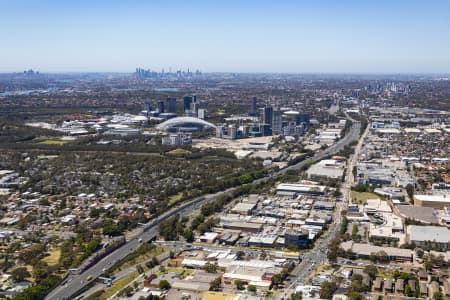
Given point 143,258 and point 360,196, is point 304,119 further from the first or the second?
point 143,258

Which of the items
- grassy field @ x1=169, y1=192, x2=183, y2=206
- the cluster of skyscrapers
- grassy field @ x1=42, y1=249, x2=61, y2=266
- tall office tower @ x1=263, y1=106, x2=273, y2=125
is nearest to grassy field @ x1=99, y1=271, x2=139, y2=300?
grassy field @ x1=42, y1=249, x2=61, y2=266

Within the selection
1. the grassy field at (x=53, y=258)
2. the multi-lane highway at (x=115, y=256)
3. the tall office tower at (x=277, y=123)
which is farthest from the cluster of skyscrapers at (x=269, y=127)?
the grassy field at (x=53, y=258)

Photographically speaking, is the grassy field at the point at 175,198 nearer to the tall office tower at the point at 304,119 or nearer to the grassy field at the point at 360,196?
the grassy field at the point at 360,196

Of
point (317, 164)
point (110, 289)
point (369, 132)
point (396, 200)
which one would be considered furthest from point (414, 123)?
point (110, 289)

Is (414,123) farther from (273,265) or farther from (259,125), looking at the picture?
(273,265)

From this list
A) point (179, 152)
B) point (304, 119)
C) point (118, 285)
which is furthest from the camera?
point (304, 119)

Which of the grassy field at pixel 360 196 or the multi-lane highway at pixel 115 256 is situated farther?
the grassy field at pixel 360 196

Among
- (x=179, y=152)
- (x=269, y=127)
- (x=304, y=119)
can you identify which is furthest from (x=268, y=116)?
(x=179, y=152)
